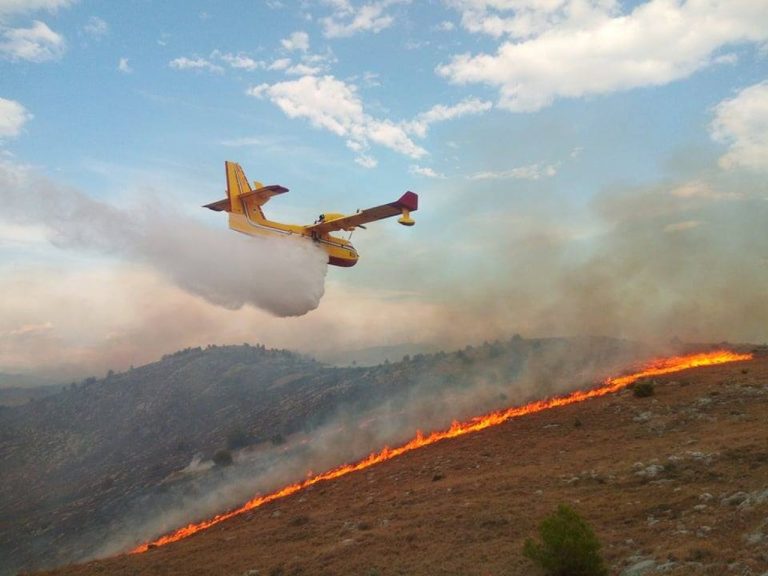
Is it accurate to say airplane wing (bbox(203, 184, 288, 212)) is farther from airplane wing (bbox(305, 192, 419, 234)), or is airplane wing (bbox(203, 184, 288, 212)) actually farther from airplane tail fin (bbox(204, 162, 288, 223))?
airplane wing (bbox(305, 192, 419, 234))

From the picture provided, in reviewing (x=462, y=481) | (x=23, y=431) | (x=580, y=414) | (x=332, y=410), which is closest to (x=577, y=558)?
(x=462, y=481)

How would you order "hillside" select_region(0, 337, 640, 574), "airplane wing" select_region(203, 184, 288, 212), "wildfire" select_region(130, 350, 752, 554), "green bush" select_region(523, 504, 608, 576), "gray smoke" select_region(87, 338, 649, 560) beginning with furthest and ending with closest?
"hillside" select_region(0, 337, 640, 574)
"gray smoke" select_region(87, 338, 649, 560)
"wildfire" select_region(130, 350, 752, 554)
"airplane wing" select_region(203, 184, 288, 212)
"green bush" select_region(523, 504, 608, 576)

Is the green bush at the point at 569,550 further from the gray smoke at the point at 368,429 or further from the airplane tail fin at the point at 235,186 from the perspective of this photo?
the gray smoke at the point at 368,429

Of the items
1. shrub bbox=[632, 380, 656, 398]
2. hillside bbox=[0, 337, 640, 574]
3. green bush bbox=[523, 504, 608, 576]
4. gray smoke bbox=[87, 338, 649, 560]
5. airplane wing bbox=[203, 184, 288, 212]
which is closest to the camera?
green bush bbox=[523, 504, 608, 576]

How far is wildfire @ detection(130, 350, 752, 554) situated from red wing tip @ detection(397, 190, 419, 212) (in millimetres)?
20445

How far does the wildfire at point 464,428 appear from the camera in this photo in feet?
137

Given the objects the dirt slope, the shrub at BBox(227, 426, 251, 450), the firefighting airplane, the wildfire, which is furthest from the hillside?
the firefighting airplane

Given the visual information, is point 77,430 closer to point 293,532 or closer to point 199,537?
point 199,537

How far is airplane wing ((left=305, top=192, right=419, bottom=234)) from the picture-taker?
3038 cm

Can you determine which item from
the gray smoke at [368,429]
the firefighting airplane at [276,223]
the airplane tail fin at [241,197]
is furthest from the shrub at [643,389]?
the airplane tail fin at [241,197]

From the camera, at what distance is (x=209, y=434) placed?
94.5m

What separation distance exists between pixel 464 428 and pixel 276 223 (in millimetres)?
24623

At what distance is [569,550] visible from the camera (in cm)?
1391

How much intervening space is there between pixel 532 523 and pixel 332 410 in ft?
207
